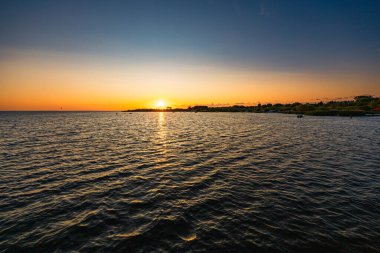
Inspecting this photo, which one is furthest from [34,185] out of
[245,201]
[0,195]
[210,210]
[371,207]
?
[371,207]

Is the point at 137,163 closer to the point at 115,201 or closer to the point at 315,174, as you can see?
the point at 115,201

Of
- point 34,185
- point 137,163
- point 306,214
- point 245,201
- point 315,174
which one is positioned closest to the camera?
point 306,214

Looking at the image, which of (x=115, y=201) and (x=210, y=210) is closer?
(x=210, y=210)

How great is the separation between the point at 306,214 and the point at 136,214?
11880mm

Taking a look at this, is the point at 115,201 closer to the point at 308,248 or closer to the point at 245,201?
the point at 245,201

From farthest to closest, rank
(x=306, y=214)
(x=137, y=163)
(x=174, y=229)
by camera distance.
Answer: (x=137, y=163) → (x=306, y=214) → (x=174, y=229)

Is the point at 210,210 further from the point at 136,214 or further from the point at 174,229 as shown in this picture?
the point at 136,214

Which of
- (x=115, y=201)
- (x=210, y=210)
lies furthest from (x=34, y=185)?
(x=210, y=210)

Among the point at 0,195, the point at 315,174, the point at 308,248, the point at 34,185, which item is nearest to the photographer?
the point at 308,248

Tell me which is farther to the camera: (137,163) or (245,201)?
(137,163)

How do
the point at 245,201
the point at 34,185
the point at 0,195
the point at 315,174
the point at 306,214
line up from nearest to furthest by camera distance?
the point at 306,214
the point at 245,201
the point at 0,195
the point at 34,185
the point at 315,174

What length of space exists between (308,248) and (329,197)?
774 cm

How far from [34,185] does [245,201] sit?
1998 centimetres

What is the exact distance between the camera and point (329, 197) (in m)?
15.8
